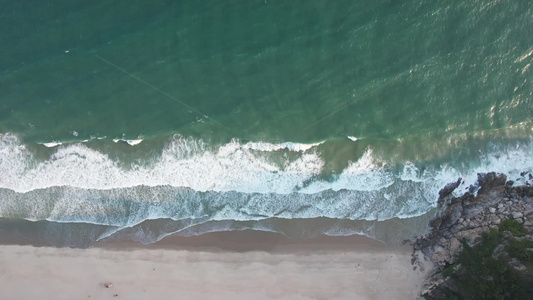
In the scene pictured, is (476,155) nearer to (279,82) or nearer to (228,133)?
(279,82)

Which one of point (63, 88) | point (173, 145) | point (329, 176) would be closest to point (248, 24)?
point (173, 145)

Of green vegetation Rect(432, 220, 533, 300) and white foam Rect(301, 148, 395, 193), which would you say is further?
white foam Rect(301, 148, 395, 193)

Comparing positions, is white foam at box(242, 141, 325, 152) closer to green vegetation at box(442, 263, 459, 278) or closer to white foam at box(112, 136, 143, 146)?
white foam at box(112, 136, 143, 146)

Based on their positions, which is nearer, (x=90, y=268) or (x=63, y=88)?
(x=90, y=268)

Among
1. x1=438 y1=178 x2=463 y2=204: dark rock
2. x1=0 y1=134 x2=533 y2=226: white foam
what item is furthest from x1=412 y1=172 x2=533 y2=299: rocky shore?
x1=0 y1=134 x2=533 y2=226: white foam

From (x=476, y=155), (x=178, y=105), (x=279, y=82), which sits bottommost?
(x=476, y=155)

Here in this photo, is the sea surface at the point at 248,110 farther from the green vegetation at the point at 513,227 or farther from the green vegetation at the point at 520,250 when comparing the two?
the green vegetation at the point at 520,250
